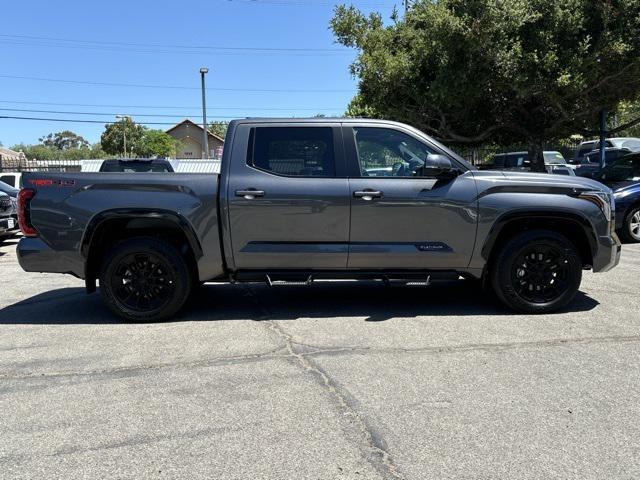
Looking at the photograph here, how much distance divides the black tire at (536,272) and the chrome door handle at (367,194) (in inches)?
56.8

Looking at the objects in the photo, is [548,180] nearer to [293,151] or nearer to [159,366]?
[293,151]

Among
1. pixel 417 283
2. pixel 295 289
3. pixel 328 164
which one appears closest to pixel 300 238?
pixel 328 164

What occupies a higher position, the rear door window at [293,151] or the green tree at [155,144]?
the green tree at [155,144]

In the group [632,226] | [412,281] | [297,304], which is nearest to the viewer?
[412,281]

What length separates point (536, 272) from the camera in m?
5.79

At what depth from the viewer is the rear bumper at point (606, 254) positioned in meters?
5.74

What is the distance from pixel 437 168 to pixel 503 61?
925cm

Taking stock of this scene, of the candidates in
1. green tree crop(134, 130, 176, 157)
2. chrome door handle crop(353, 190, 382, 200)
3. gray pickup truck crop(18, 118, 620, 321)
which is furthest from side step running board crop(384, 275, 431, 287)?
green tree crop(134, 130, 176, 157)

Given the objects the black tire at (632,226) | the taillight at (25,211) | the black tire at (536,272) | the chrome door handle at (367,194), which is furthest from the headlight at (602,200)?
the black tire at (632,226)

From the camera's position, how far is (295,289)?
7211mm

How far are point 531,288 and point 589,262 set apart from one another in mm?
736

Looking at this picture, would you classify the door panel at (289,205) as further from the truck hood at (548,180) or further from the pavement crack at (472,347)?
the truck hood at (548,180)

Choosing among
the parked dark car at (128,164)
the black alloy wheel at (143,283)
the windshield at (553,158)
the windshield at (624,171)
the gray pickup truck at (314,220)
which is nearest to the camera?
the gray pickup truck at (314,220)

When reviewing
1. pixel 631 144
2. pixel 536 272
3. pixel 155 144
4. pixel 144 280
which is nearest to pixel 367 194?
pixel 536 272
